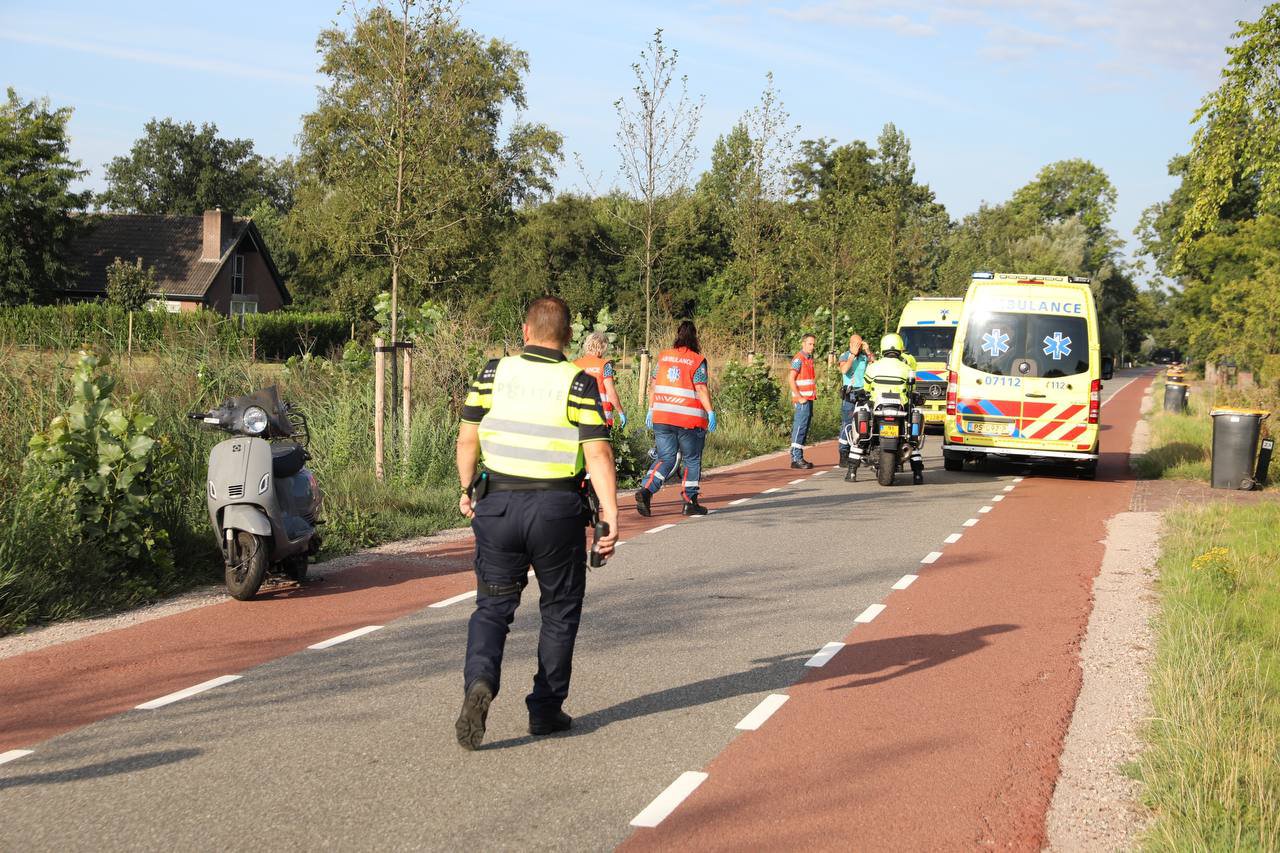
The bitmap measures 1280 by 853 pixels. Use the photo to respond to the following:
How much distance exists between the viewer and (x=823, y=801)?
191 inches

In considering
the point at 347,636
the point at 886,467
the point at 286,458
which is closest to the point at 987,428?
the point at 886,467

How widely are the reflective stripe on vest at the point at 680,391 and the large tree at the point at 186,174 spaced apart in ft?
295

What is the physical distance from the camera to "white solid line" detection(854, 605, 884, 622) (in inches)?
328

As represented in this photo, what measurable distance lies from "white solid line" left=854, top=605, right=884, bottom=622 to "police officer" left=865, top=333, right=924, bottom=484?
8.32m

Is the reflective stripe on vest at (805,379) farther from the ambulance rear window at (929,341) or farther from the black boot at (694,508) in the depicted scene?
the ambulance rear window at (929,341)

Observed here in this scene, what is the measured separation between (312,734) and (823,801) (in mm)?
2287

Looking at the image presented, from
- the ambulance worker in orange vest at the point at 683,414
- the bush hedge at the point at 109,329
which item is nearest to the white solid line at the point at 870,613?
the ambulance worker in orange vest at the point at 683,414

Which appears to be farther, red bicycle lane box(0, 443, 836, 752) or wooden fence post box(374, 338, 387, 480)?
wooden fence post box(374, 338, 387, 480)

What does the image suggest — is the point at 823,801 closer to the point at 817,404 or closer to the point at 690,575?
the point at 690,575

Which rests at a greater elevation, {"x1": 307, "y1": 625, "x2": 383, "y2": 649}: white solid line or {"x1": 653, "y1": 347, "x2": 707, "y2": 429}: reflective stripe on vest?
{"x1": 653, "y1": 347, "x2": 707, "y2": 429}: reflective stripe on vest

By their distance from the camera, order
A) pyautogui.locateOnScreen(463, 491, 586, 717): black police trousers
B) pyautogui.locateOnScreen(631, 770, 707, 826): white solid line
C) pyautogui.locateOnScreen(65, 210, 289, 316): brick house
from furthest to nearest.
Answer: pyautogui.locateOnScreen(65, 210, 289, 316): brick house
pyautogui.locateOnScreen(463, 491, 586, 717): black police trousers
pyautogui.locateOnScreen(631, 770, 707, 826): white solid line

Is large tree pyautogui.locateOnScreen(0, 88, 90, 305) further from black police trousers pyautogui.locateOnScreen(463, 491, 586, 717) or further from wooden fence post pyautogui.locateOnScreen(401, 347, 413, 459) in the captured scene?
black police trousers pyautogui.locateOnScreen(463, 491, 586, 717)

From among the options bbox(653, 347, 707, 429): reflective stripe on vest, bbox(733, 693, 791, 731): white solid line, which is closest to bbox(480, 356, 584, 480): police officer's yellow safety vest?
bbox(733, 693, 791, 731): white solid line

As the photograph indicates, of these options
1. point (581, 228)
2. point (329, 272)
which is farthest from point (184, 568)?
point (581, 228)
